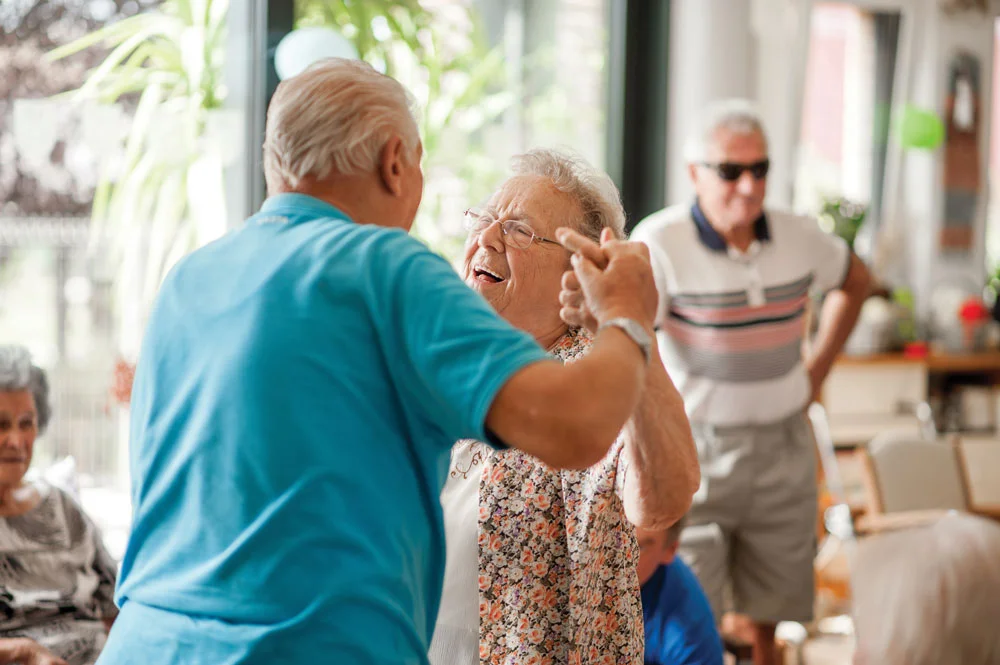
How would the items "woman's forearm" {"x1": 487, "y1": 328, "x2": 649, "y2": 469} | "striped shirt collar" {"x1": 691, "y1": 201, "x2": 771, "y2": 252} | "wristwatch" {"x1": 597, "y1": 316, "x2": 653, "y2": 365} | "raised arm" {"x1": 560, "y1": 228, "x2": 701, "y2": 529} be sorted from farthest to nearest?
"striped shirt collar" {"x1": 691, "y1": 201, "x2": 771, "y2": 252}
"raised arm" {"x1": 560, "y1": 228, "x2": 701, "y2": 529}
"wristwatch" {"x1": 597, "y1": 316, "x2": 653, "y2": 365}
"woman's forearm" {"x1": 487, "y1": 328, "x2": 649, "y2": 469}

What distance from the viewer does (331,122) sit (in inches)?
47.3

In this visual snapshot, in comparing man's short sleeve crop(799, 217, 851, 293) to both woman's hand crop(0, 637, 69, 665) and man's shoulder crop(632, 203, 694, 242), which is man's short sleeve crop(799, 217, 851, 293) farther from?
woman's hand crop(0, 637, 69, 665)

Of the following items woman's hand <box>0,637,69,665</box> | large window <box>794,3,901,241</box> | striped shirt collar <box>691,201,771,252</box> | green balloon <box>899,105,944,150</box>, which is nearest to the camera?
woman's hand <box>0,637,69,665</box>

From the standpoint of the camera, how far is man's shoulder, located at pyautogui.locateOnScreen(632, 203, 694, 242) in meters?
3.39

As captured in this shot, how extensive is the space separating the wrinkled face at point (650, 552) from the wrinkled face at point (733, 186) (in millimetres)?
1428

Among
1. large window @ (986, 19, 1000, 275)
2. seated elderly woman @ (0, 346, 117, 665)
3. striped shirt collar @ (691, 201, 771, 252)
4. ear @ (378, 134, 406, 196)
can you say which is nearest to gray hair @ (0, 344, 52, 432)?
seated elderly woman @ (0, 346, 117, 665)

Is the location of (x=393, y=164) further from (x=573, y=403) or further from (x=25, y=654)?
(x=25, y=654)

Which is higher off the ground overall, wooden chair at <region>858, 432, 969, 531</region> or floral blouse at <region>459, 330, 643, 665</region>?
floral blouse at <region>459, 330, 643, 665</region>

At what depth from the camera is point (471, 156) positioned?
4.14 metres

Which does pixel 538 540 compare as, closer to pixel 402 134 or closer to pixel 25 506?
pixel 402 134

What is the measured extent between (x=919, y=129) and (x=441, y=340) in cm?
565

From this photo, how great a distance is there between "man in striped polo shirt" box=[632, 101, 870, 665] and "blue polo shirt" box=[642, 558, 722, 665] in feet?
3.36

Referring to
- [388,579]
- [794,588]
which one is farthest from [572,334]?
[794,588]

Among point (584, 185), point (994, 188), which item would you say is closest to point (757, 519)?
point (584, 185)
